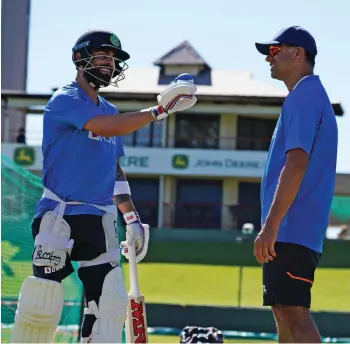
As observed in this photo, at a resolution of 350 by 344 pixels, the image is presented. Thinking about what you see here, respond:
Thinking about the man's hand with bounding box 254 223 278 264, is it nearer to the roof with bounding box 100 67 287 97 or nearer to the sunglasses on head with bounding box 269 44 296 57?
the sunglasses on head with bounding box 269 44 296 57

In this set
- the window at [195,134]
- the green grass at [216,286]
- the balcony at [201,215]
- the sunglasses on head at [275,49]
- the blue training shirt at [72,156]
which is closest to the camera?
the sunglasses on head at [275,49]

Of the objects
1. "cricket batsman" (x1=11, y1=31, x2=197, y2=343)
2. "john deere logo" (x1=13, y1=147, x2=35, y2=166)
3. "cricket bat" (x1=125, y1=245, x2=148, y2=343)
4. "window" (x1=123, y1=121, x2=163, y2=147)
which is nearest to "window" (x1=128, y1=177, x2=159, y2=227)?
"window" (x1=123, y1=121, x2=163, y2=147)

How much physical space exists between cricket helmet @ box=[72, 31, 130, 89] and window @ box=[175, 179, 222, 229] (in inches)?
1382

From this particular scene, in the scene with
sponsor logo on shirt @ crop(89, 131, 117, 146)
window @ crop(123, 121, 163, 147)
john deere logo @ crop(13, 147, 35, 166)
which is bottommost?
sponsor logo on shirt @ crop(89, 131, 117, 146)

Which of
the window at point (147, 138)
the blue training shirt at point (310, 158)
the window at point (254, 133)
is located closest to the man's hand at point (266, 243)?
the blue training shirt at point (310, 158)

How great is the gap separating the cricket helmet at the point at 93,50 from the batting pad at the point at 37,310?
1.16 m

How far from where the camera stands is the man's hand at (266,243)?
469cm

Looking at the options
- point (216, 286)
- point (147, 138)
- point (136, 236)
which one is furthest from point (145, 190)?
point (136, 236)

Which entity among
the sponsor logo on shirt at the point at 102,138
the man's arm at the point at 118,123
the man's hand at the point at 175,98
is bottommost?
the sponsor logo on shirt at the point at 102,138

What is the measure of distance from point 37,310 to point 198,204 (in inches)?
1525

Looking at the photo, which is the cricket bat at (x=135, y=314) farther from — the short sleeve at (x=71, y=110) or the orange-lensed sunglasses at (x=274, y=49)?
the orange-lensed sunglasses at (x=274, y=49)

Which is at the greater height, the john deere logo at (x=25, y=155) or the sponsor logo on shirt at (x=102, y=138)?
the john deere logo at (x=25, y=155)

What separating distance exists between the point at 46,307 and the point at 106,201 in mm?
687

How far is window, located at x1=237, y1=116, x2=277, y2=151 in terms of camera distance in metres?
46.6
